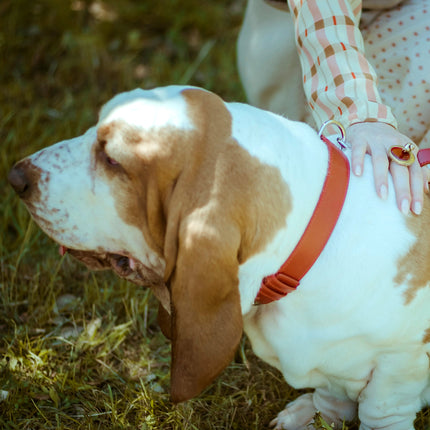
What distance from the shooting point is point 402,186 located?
202cm

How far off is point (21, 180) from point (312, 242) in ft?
Answer: 2.83

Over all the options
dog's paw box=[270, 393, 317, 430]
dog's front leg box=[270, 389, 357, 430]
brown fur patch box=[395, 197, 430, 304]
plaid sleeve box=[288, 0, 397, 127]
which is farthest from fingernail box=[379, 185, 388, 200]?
dog's paw box=[270, 393, 317, 430]

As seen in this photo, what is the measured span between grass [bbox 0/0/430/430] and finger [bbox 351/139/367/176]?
82 centimetres

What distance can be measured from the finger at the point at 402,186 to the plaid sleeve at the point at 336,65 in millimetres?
292

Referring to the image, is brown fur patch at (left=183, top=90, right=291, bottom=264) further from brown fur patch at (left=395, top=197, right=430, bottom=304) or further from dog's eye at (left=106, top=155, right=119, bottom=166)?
brown fur patch at (left=395, top=197, right=430, bottom=304)

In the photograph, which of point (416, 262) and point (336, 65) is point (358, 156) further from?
point (336, 65)

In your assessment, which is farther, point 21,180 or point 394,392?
point 394,392

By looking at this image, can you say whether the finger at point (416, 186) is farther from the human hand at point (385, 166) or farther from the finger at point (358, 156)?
the finger at point (358, 156)

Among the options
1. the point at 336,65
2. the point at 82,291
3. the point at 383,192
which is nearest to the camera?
the point at 383,192

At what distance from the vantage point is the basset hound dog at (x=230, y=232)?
1803 millimetres

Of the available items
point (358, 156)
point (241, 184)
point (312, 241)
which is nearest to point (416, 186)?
point (358, 156)

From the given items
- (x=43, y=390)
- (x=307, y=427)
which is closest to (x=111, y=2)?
(x=43, y=390)

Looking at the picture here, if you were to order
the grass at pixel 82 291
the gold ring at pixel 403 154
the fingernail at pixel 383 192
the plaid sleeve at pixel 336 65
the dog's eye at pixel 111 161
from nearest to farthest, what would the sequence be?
the dog's eye at pixel 111 161, the fingernail at pixel 383 192, the gold ring at pixel 403 154, the plaid sleeve at pixel 336 65, the grass at pixel 82 291

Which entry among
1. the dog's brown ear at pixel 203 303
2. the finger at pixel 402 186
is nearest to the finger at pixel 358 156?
the finger at pixel 402 186
